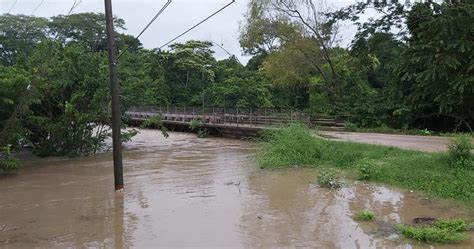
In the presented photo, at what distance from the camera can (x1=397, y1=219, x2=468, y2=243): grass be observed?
7.86 m

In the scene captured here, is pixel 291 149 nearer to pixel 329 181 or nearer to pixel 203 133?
pixel 329 181

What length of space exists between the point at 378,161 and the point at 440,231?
791 cm

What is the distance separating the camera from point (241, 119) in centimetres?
3503

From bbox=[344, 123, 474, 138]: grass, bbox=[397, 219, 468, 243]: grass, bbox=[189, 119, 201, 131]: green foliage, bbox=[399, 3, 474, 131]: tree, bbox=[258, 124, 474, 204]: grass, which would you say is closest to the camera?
bbox=[397, 219, 468, 243]: grass

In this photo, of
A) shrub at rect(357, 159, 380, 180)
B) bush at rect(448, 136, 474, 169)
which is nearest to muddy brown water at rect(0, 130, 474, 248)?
shrub at rect(357, 159, 380, 180)

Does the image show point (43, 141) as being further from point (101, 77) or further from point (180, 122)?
point (180, 122)

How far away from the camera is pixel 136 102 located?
26703 millimetres

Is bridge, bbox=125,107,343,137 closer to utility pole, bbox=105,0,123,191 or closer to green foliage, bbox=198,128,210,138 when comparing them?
green foliage, bbox=198,128,210,138

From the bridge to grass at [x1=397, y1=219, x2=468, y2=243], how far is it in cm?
1782

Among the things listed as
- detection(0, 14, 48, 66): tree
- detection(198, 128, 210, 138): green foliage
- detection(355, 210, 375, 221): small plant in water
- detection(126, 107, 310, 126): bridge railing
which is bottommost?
detection(355, 210, 375, 221): small plant in water

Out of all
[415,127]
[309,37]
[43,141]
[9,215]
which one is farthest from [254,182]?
[309,37]

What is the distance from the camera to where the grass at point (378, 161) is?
1218 centimetres

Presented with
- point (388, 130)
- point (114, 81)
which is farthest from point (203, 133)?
point (114, 81)

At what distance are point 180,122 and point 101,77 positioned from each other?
2085 cm
